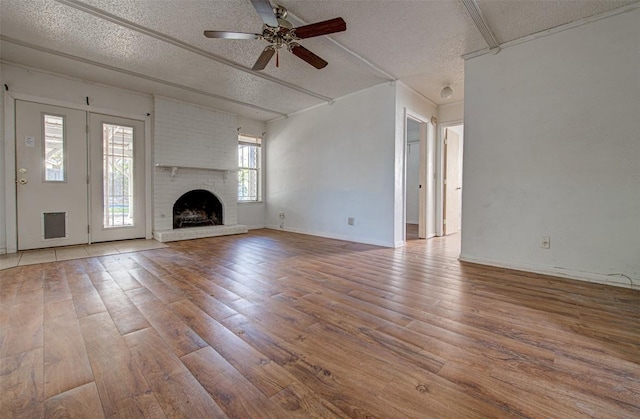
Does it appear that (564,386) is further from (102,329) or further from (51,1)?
(51,1)

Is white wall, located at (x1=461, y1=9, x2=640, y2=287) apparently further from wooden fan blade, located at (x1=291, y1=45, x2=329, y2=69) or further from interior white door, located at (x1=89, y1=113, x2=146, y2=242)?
interior white door, located at (x1=89, y1=113, x2=146, y2=242)

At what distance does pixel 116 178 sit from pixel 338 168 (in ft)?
12.7

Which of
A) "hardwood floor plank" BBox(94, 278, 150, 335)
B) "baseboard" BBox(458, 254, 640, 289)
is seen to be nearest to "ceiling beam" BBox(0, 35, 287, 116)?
"hardwood floor plank" BBox(94, 278, 150, 335)

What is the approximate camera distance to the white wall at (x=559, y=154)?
254 cm

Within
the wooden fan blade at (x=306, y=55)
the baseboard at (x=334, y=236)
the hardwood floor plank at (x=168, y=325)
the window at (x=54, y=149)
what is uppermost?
the wooden fan blade at (x=306, y=55)

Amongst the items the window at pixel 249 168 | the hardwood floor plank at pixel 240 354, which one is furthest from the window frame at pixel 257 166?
the hardwood floor plank at pixel 240 354

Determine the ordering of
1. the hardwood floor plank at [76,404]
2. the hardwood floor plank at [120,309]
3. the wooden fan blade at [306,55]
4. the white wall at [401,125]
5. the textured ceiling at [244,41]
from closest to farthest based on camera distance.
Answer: the hardwood floor plank at [76,404]
the hardwood floor plank at [120,309]
the textured ceiling at [244,41]
the wooden fan blade at [306,55]
the white wall at [401,125]

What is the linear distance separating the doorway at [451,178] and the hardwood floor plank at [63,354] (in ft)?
18.2

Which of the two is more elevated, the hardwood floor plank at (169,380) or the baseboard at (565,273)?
the baseboard at (565,273)

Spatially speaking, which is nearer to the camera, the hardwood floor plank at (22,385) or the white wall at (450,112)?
the hardwood floor plank at (22,385)

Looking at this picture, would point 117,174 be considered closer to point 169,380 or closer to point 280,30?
point 280,30

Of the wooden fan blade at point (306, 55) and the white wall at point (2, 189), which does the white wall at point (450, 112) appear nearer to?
the wooden fan blade at point (306, 55)

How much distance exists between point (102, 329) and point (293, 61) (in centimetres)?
346

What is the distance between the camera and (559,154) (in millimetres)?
2846
